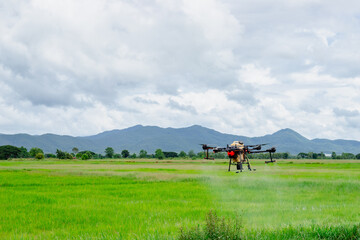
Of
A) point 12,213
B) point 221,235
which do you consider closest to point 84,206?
point 12,213

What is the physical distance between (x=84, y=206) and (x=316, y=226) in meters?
12.3

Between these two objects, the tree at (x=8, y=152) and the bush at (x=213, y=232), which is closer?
the bush at (x=213, y=232)

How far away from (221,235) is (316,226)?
4154 millimetres

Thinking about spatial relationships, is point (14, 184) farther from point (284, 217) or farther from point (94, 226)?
point (284, 217)

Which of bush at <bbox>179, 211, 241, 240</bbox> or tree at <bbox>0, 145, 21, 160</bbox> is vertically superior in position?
tree at <bbox>0, 145, 21, 160</bbox>

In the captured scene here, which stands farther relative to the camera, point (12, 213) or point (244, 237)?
point (12, 213)

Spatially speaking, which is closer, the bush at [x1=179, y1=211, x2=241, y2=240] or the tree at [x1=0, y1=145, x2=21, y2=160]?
the bush at [x1=179, y1=211, x2=241, y2=240]

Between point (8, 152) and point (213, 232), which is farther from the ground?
point (8, 152)

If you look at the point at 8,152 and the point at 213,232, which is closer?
the point at 213,232

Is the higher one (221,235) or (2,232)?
(221,235)

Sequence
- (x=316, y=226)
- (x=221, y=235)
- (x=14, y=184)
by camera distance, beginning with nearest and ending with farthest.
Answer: (x=221, y=235)
(x=316, y=226)
(x=14, y=184)

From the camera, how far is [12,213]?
16484 mm

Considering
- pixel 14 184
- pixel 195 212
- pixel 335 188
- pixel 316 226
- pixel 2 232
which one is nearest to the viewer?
pixel 316 226

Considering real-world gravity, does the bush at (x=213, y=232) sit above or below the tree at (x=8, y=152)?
below
